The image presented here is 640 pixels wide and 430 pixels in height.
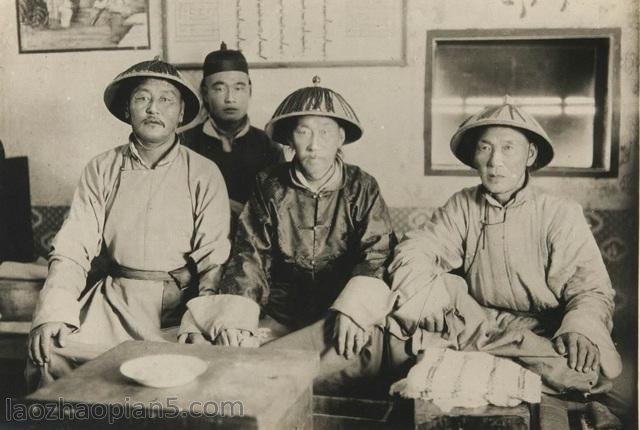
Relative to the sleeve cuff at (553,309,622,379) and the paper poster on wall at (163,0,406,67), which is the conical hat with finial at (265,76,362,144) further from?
the sleeve cuff at (553,309,622,379)

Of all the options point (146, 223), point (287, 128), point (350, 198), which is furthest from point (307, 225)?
point (146, 223)

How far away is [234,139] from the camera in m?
2.54

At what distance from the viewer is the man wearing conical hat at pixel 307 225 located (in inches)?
83.0

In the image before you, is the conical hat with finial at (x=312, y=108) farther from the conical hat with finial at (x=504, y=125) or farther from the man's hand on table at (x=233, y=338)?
the man's hand on table at (x=233, y=338)

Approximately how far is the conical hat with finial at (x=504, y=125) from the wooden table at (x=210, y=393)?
0.88 metres

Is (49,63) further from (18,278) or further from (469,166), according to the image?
(469,166)

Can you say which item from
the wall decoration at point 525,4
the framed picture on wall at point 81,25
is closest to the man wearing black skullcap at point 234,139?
the framed picture on wall at point 81,25

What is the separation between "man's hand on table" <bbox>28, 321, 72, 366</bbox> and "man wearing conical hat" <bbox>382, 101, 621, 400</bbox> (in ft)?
3.24

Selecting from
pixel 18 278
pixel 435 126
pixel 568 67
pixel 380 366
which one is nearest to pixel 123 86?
pixel 18 278

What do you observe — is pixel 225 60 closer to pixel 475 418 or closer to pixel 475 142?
pixel 475 142

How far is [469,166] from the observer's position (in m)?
2.32

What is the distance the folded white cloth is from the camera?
1.70m

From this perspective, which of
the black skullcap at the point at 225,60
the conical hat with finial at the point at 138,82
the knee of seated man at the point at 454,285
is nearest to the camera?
the knee of seated man at the point at 454,285

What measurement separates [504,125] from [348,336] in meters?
0.79
